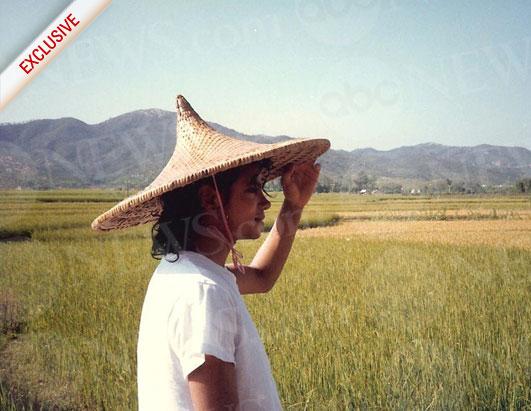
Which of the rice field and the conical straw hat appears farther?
the rice field

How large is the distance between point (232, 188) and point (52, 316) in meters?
4.42

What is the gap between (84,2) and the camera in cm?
170

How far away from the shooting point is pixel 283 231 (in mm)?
1564

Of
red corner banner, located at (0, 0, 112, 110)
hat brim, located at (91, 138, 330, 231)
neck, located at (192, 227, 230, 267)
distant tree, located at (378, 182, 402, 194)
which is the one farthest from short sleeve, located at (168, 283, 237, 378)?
distant tree, located at (378, 182, 402, 194)

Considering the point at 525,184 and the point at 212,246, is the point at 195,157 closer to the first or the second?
the point at 212,246

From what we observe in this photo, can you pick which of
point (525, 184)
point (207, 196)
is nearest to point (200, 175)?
point (207, 196)

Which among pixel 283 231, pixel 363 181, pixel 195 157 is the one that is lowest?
pixel 283 231

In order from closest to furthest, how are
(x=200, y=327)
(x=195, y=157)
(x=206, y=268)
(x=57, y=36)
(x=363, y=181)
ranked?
(x=200, y=327)
(x=206, y=268)
(x=195, y=157)
(x=57, y=36)
(x=363, y=181)

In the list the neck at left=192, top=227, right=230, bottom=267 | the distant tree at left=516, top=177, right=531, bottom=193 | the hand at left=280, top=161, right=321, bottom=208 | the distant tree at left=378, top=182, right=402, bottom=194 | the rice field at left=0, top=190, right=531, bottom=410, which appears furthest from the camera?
the distant tree at left=378, top=182, right=402, bottom=194

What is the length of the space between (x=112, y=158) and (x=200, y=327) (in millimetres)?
53209

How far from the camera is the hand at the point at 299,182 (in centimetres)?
149

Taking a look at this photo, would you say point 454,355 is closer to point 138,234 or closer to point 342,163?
point 138,234

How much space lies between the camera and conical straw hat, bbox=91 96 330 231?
3.64 ft

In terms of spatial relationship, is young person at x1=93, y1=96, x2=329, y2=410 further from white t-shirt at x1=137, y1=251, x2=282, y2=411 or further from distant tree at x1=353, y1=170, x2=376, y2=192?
distant tree at x1=353, y1=170, x2=376, y2=192
